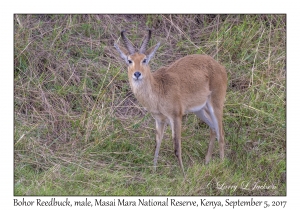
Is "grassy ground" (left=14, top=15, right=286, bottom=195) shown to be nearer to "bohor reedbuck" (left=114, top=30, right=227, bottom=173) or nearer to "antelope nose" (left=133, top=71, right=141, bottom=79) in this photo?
"bohor reedbuck" (left=114, top=30, right=227, bottom=173)

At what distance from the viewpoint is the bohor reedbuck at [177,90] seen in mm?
7914

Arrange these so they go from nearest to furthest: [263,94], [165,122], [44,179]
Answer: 1. [44,179]
2. [165,122]
3. [263,94]

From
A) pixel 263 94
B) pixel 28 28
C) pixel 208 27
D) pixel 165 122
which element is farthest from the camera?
pixel 208 27

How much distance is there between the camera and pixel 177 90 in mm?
8367

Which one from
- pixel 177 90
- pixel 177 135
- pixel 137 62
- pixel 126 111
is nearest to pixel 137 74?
pixel 137 62

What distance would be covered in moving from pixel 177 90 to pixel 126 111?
1.40 meters

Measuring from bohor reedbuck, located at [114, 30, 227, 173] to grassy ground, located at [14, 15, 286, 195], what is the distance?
36cm

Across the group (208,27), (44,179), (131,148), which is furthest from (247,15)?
(44,179)

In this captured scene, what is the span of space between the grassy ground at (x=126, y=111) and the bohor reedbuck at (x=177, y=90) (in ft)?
1.17

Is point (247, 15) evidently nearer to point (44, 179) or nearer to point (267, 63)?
point (267, 63)

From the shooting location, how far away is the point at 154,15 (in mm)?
11125

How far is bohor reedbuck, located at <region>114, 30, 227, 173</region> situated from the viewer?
7.91m

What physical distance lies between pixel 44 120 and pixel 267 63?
387cm

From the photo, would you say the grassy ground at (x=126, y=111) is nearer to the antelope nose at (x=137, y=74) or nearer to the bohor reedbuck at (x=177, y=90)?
the bohor reedbuck at (x=177, y=90)
